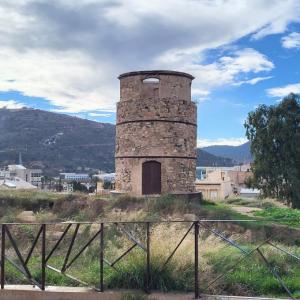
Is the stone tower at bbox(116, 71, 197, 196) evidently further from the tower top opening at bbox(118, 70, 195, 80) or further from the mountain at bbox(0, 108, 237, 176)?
the mountain at bbox(0, 108, 237, 176)

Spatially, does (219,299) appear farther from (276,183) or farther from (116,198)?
(276,183)

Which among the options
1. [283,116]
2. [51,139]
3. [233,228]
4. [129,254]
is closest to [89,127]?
[51,139]

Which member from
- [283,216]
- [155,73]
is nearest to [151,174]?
[155,73]

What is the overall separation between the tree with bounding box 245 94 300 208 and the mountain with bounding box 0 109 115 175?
6872 cm

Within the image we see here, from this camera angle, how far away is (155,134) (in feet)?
67.4

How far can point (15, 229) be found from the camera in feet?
47.3

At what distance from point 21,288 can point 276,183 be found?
2069 cm

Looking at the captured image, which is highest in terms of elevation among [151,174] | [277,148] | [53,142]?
[53,142]

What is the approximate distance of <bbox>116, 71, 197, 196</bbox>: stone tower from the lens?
810 inches

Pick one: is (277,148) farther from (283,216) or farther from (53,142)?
(53,142)

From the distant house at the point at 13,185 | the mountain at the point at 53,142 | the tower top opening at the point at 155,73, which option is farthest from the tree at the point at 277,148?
the mountain at the point at 53,142

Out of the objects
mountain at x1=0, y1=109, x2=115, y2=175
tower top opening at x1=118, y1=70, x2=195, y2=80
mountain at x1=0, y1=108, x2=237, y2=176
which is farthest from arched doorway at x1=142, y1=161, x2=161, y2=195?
mountain at x1=0, y1=109, x2=115, y2=175

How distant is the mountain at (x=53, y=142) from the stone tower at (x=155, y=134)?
231 feet

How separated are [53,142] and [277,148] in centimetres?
8151
